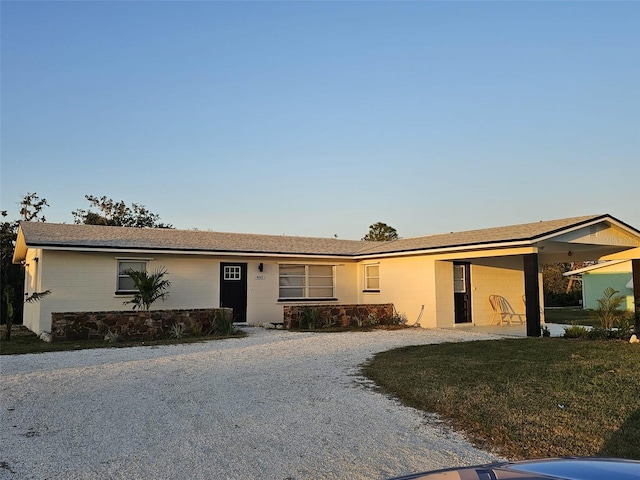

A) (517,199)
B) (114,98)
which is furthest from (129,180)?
(517,199)

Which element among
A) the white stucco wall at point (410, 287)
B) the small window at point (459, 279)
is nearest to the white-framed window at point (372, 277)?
the white stucco wall at point (410, 287)

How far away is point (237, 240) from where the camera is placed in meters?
20.2

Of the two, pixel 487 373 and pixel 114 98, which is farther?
pixel 114 98

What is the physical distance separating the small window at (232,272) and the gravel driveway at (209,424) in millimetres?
8606

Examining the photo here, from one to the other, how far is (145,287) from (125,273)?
1543 millimetres

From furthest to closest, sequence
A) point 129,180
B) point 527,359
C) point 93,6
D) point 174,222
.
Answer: point 174,222 → point 129,180 → point 93,6 → point 527,359

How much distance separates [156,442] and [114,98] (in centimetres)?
1352

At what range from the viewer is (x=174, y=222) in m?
41.0

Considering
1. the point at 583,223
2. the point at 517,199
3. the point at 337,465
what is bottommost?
the point at 337,465

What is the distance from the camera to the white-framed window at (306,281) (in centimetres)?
2003

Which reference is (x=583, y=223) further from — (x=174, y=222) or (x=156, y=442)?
(x=174, y=222)

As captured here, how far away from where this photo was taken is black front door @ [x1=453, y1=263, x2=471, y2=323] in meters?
18.9

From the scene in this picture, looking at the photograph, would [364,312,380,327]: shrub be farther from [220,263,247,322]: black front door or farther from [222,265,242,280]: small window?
[222,265,242,280]: small window

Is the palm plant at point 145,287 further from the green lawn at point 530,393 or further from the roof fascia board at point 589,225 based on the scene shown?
the roof fascia board at point 589,225
